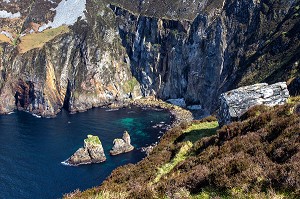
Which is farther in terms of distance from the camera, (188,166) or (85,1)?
(85,1)

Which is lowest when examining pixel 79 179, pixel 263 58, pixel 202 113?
pixel 79 179

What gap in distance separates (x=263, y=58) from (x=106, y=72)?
90.2 meters

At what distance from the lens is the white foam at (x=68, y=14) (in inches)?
7313

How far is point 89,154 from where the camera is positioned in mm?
94375

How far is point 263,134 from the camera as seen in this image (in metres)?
14.5

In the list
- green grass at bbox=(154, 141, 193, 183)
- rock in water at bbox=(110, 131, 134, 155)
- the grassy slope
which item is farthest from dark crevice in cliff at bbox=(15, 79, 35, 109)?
the grassy slope

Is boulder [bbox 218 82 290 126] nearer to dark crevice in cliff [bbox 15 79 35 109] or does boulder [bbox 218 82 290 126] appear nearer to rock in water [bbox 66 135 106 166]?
rock in water [bbox 66 135 106 166]

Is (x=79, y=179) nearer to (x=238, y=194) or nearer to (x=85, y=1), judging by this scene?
(x=238, y=194)

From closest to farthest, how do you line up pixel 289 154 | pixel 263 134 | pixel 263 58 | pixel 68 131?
pixel 289 154
pixel 263 134
pixel 263 58
pixel 68 131

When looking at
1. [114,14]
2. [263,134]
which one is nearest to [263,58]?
[263,134]

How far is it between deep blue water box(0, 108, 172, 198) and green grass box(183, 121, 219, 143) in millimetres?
54275

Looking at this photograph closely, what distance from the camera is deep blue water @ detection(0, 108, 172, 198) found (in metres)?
78.7

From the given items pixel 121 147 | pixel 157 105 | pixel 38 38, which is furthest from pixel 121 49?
pixel 121 147

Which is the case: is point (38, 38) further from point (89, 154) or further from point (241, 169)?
point (241, 169)
